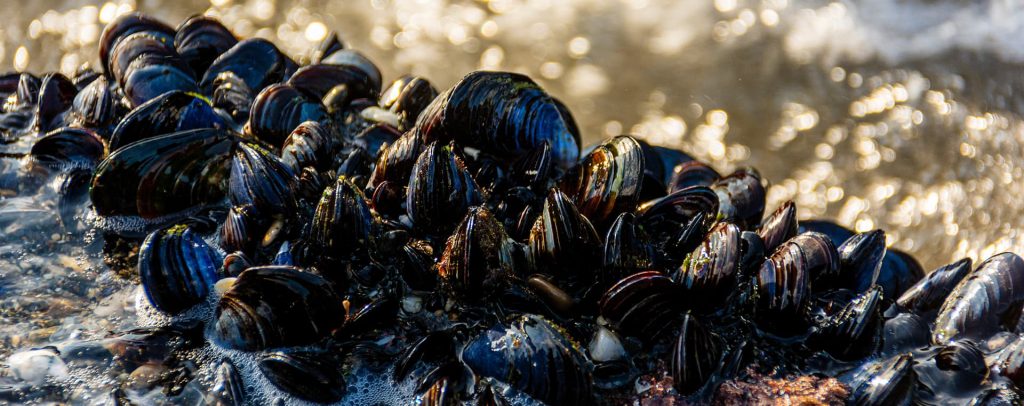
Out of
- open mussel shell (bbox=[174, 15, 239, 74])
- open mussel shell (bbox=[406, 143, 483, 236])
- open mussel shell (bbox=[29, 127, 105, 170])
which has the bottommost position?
open mussel shell (bbox=[406, 143, 483, 236])

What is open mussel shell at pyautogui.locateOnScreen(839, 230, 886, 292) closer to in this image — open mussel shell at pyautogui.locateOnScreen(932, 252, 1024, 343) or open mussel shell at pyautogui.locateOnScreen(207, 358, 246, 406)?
open mussel shell at pyautogui.locateOnScreen(932, 252, 1024, 343)

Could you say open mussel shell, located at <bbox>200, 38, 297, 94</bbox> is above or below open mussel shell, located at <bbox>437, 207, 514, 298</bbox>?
above

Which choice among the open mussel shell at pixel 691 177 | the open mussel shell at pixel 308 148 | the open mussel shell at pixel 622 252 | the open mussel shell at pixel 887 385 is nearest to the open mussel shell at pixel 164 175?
the open mussel shell at pixel 308 148

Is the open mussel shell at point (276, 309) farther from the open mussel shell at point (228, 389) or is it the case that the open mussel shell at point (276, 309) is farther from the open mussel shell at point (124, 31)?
the open mussel shell at point (124, 31)

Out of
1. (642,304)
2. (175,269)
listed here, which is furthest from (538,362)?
(175,269)

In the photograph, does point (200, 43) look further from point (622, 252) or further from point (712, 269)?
point (712, 269)

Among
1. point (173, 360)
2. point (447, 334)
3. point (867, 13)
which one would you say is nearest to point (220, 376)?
point (173, 360)

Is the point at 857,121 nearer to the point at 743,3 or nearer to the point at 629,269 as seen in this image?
the point at 743,3

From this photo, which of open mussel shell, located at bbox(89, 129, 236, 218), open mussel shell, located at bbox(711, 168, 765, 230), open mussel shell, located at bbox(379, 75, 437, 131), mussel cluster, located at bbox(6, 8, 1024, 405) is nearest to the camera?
mussel cluster, located at bbox(6, 8, 1024, 405)

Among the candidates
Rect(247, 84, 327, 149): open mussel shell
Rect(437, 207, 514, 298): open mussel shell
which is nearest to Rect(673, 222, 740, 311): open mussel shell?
Rect(437, 207, 514, 298): open mussel shell
